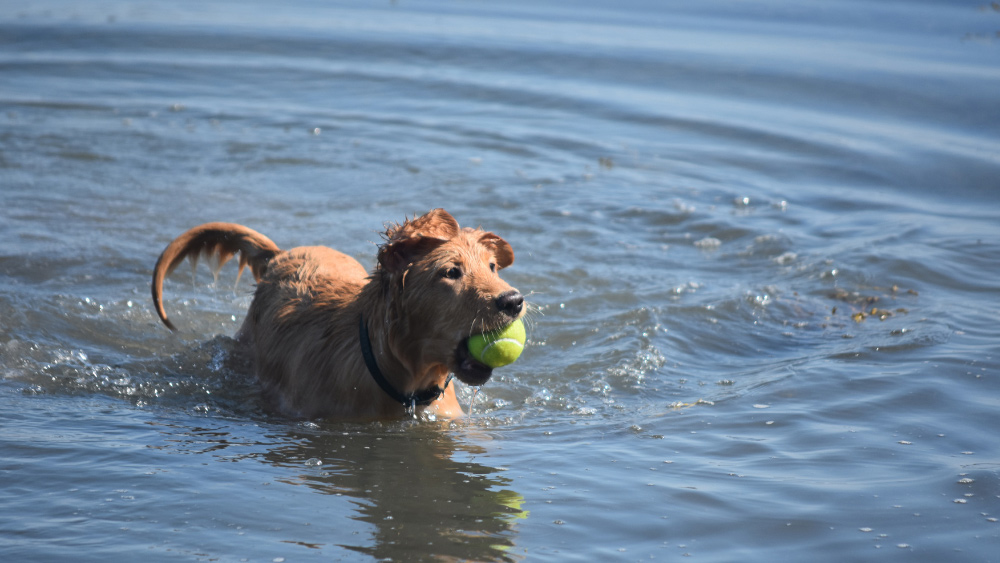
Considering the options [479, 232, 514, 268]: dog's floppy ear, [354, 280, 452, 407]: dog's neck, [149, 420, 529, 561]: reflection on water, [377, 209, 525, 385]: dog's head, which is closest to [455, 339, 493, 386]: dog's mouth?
[377, 209, 525, 385]: dog's head

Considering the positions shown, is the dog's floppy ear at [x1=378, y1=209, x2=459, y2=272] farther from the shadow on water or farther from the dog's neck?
the shadow on water

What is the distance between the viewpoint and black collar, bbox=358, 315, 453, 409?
17.8 feet

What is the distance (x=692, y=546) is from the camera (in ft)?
13.9

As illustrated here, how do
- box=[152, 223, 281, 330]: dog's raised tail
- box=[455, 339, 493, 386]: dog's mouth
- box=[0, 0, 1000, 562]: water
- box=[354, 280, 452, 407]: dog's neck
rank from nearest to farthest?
box=[0, 0, 1000, 562]: water
box=[455, 339, 493, 386]: dog's mouth
box=[354, 280, 452, 407]: dog's neck
box=[152, 223, 281, 330]: dog's raised tail

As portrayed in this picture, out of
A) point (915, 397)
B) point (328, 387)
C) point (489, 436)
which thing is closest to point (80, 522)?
point (328, 387)

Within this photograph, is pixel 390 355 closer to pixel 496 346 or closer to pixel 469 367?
pixel 469 367

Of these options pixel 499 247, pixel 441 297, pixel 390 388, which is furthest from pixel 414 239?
pixel 390 388

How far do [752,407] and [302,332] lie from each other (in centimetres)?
300

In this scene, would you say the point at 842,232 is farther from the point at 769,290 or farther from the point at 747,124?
the point at 747,124

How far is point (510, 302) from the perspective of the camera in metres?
4.84

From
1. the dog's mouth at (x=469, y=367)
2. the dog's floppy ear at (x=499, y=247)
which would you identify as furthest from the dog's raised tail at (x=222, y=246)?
the dog's mouth at (x=469, y=367)

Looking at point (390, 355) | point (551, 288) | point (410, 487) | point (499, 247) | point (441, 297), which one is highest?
point (551, 288)

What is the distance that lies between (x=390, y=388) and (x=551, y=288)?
3550 millimetres

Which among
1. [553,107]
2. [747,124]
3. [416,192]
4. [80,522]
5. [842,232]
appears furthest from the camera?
[553,107]
